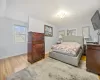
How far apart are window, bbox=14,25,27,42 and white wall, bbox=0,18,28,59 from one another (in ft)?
0.81

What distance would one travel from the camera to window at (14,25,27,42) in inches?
167

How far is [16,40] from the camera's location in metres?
4.22

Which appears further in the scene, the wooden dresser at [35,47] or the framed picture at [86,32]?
the framed picture at [86,32]

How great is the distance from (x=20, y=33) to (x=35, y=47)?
205 centimetres

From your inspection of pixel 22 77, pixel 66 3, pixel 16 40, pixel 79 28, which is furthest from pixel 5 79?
pixel 79 28

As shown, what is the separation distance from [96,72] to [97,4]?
247 centimetres

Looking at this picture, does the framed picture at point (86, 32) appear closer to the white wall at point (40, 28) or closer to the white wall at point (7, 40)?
the white wall at point (40, 28)

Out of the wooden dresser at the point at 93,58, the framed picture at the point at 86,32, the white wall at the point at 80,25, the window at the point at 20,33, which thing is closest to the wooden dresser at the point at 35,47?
the window at the point at 20,33

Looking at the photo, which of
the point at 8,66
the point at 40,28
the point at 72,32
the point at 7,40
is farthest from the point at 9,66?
the point at 72,32

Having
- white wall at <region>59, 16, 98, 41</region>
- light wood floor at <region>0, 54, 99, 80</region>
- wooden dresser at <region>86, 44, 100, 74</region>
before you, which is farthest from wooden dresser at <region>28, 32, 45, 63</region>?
white wall at <region>59, 16, 98, 41</region>

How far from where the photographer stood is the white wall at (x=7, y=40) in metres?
3.53

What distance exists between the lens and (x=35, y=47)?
303cm

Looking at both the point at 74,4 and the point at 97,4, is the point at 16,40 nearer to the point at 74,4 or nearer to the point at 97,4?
the point at 74,4

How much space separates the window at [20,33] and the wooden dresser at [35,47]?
5.35 feet
